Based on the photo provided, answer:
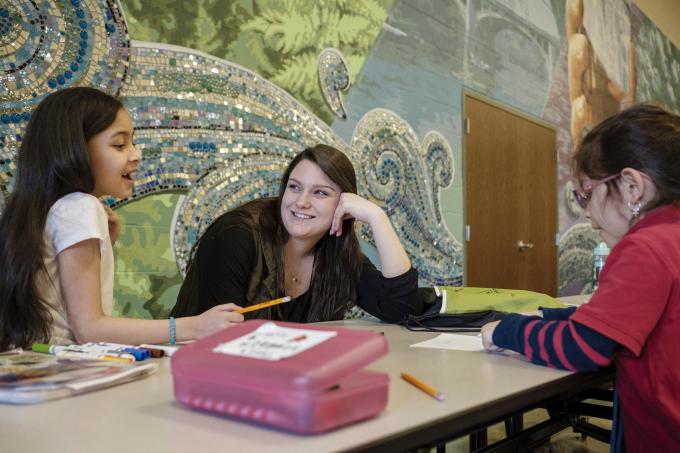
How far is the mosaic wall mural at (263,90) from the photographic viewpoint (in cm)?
197

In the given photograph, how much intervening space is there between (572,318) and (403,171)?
238 cm

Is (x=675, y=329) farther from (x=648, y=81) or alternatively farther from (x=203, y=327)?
(x=648, y=81)

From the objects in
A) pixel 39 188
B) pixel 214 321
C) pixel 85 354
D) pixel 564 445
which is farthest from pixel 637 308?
pixel 564 445

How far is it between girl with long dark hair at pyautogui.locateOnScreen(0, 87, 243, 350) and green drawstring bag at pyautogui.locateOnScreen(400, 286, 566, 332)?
0.62m

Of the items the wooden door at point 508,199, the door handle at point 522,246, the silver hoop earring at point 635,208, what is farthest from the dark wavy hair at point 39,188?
the door handle at point 522,246

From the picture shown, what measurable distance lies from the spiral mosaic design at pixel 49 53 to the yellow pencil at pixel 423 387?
1.43 meters

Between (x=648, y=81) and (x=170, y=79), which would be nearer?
(x=170, y=79)

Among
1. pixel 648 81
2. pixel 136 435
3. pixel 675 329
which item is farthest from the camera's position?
pixel 648 81

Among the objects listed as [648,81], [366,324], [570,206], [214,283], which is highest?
[648,81]

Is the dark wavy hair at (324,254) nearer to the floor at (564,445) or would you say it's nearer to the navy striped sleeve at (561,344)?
the floor at (564,445)

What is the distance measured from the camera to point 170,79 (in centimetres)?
221

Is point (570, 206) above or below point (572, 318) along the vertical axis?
above

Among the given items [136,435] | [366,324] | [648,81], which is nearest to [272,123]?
[366,324]

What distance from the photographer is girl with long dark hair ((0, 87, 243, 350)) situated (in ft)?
3.99
